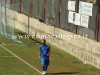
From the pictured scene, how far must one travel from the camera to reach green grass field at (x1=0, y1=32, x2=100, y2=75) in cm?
2414

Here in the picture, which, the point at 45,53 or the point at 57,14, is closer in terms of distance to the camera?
→ the point at 45,53

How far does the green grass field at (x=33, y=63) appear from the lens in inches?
950

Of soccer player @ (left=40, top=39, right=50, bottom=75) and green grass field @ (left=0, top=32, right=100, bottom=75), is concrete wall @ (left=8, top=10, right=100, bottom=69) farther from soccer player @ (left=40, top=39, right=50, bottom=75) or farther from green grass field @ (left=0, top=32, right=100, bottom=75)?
soccer player @ (left=40, top=39, right=50, bottom=75)

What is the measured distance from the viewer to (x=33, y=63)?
87.2 ft

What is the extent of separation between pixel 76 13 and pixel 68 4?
1.62m

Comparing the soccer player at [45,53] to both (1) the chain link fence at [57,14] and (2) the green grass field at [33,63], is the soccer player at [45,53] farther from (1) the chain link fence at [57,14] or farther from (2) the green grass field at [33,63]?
(1) the chain link fence at [57,14]

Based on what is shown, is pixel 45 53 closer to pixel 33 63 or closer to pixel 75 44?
pixel 33 63

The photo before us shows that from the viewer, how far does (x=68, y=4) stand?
31.8m

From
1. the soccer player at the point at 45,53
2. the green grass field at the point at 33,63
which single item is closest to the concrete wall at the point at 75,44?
the green grass field at the point at 33,63

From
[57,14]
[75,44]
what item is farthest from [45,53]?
[57,14]

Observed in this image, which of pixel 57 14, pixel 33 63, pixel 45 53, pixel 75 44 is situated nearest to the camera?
pixel 45 53

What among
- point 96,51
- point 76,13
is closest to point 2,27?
point 76,13

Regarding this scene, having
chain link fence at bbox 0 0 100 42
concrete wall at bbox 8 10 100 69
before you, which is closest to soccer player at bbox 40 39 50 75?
concrete wall at bbox 8 10 100 69

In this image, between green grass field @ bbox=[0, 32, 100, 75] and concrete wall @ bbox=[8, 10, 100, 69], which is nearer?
green grass field @ bbox=[0, 32, 100, 75]
